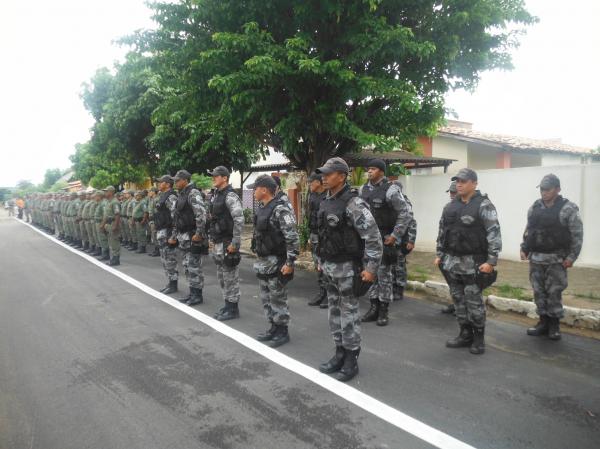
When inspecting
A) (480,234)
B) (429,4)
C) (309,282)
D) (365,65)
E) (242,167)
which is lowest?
(309,282)

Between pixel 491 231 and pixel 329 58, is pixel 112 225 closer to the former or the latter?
pixel 329 58

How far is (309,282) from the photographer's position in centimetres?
813

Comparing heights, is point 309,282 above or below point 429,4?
below

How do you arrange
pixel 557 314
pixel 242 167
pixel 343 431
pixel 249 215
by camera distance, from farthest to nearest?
pixel 249 215 < pixel 242 167 < pixel 557 314 < pixel 343 431

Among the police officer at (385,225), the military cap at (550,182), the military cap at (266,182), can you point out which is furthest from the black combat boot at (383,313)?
the military cap at (550,182)

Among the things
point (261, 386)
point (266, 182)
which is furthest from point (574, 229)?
point (261, 386)

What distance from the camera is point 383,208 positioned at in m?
Result: 5.73

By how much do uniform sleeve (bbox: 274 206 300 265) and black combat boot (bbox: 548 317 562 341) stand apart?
9.47 feet

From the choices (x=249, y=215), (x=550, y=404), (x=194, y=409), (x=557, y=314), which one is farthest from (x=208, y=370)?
(x=249, y=215)

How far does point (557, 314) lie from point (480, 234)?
4.48ft

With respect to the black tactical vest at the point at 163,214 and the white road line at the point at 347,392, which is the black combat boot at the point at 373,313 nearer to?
the white road line at the point at 347,392

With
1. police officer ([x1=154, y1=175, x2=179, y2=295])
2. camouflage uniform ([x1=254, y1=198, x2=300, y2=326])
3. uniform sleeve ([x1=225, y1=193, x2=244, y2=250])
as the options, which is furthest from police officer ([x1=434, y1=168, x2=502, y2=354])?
police officer ([x1=154, y1=175, x2=179, y2=295])

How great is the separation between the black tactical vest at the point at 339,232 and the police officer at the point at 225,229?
185 cm

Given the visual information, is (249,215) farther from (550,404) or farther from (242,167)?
(550,404)
